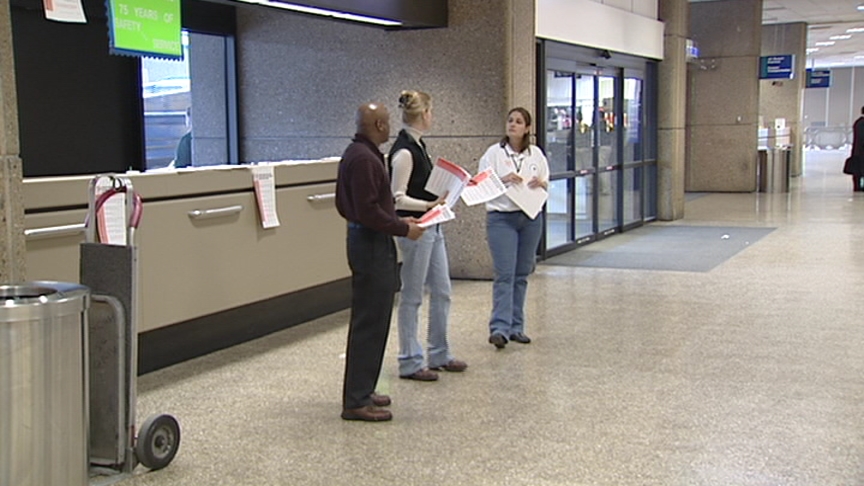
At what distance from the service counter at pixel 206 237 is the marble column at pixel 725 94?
44.6 ft

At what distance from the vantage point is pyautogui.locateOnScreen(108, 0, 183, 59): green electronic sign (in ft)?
19.9

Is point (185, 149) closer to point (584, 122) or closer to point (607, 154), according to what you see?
point (584, 122)

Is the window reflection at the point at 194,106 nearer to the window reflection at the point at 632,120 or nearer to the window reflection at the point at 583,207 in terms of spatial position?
the window reflection at the point at 583,207

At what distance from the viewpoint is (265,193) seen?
260 inches

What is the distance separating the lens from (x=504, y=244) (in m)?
6.34

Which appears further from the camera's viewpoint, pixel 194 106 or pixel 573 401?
pixel 194 106

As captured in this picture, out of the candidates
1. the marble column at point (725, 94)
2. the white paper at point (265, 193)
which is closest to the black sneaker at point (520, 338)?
the white paper at point (265, 193)

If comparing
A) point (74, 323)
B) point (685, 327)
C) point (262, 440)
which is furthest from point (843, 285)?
point (74, 323)

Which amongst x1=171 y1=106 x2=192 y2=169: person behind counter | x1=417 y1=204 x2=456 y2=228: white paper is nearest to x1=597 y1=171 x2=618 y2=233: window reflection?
x1=171 y1=106 x2=192 y2=169: person behind counter

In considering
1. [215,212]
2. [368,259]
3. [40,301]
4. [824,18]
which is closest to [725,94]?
[824,18]

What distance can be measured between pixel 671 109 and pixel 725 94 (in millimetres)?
5725

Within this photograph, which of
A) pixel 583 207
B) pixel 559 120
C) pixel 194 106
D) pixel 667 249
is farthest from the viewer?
pixel 583 207

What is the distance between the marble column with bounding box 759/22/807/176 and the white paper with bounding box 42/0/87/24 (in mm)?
21250

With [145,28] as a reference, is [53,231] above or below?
below
